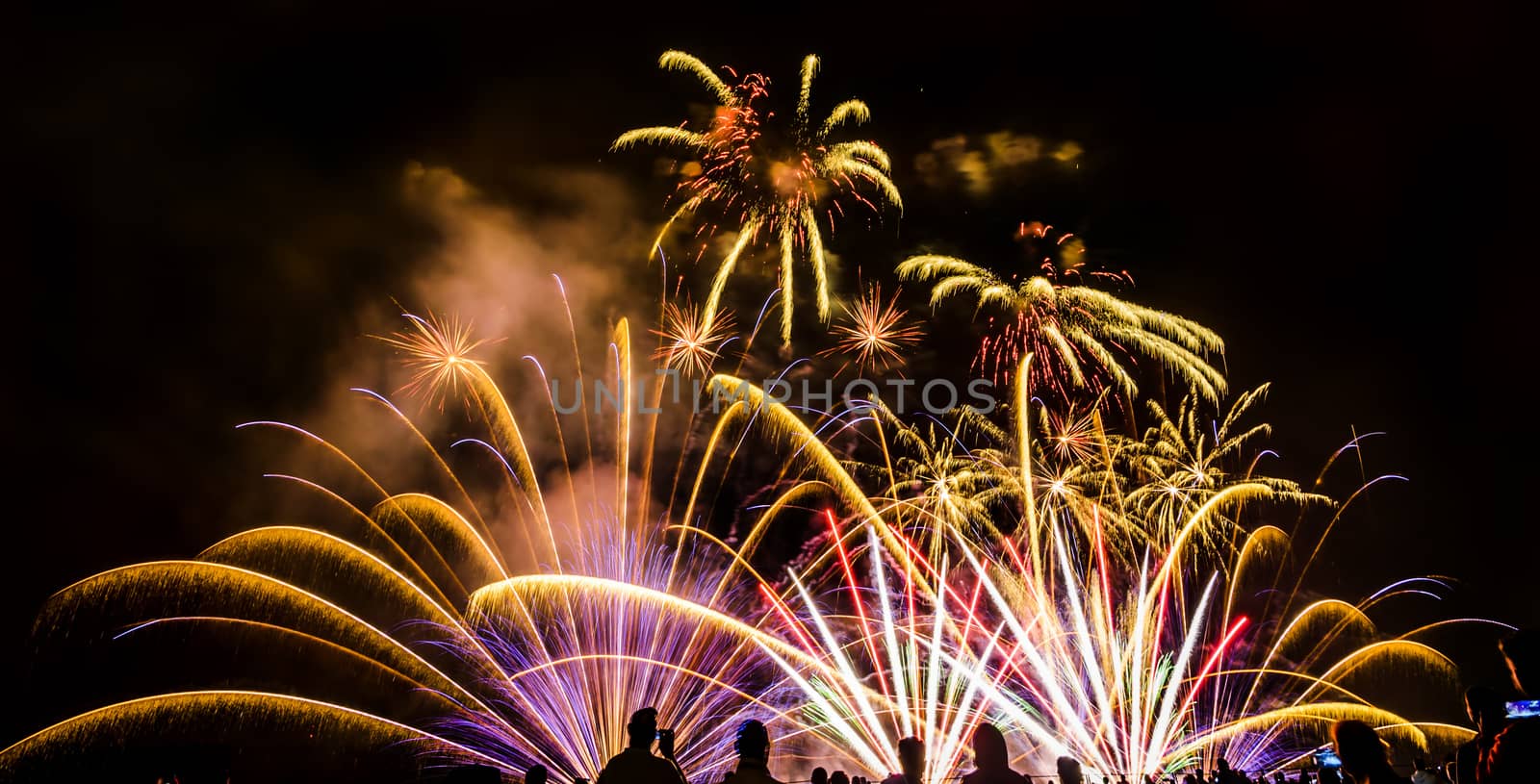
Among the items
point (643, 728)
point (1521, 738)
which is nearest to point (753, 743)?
point (643, 728)

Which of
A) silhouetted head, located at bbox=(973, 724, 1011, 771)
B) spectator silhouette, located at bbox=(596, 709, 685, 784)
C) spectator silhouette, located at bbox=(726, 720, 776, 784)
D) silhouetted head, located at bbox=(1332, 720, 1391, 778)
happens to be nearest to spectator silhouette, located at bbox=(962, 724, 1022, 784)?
silhouetted head, located at bbox=(973, 724, 1011, 771)

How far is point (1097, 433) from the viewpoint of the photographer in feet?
77.2

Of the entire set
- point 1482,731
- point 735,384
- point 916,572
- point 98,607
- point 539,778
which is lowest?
point 1482,731

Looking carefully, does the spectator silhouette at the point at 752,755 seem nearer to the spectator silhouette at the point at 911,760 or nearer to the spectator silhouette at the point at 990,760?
the spectator silhouette at the point at 911,760

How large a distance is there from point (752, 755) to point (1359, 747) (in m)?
3.50

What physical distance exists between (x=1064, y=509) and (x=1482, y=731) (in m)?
18.7

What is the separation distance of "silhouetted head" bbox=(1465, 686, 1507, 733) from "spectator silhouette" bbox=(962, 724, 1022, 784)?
2845mm

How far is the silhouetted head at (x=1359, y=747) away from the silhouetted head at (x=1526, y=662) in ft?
2.50

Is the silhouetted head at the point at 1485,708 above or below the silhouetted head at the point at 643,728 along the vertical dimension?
below

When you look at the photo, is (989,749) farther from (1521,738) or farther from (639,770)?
(1521,738)

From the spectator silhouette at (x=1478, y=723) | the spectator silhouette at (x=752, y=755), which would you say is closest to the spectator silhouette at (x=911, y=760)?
the spectator silhouette at (x=752, y=755)

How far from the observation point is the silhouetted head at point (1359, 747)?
438cm

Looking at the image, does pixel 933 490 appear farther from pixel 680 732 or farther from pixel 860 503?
pixel 680 732

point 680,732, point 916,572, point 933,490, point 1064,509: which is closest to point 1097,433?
point 1064,509
